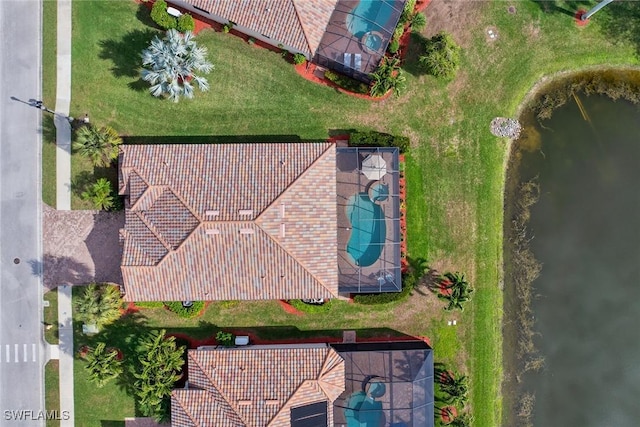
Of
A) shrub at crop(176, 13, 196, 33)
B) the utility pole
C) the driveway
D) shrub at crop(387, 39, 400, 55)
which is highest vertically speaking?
the utility pole

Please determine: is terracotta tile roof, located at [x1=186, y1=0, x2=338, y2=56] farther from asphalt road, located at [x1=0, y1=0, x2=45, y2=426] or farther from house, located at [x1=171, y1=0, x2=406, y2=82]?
asphalt road, located at [x1=0, y1=0, x2=45, y2=426]

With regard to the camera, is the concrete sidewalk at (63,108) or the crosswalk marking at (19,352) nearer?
the crosswalk marking at (19,352)

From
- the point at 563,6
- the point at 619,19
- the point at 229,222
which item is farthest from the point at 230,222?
the point at 619,19

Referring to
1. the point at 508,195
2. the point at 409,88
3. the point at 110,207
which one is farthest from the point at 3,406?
the point at 508,195

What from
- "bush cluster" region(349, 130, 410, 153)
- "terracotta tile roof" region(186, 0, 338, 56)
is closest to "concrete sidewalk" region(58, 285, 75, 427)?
"terracotta tile roof" region(186, 0, 338, 56)

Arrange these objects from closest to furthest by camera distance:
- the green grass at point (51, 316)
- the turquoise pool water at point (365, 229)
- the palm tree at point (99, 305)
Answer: the palm tree at point (99, 305) < the turquoise pool water at point (365, 229) < the green grass at point (51, 316)

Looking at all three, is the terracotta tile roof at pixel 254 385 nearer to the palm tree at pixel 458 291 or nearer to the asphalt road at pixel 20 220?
the palm tree at pixel 458 291

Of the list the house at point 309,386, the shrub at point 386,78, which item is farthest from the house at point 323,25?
the house at point 309,386
